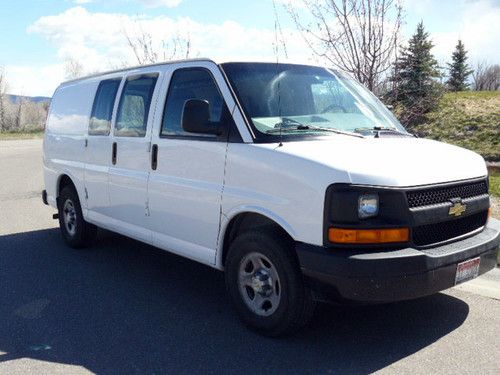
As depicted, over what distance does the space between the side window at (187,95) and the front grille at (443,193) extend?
1661 millimetres

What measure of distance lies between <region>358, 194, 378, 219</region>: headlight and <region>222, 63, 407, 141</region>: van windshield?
891 millimetres

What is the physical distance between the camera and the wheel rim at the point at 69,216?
7074 millimetres

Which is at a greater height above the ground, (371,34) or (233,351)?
(371,34)

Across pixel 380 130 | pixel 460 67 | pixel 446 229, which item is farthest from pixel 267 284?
pixel 460 67

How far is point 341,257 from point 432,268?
629 millimetres

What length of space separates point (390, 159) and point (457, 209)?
2.11ft

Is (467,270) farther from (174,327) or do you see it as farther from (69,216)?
(69,216)

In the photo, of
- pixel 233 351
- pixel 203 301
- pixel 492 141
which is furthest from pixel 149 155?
pixel 492 141

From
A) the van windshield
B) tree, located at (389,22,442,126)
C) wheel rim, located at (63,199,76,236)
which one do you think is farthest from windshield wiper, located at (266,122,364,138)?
tree, located at (389,22,442,126)

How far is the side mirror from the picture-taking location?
4.33 meters

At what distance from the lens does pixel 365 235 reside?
3.57 meters

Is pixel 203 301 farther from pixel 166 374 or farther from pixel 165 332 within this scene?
pixel 166 374

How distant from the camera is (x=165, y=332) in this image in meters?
4.32

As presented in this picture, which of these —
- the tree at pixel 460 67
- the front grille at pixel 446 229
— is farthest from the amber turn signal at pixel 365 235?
the tree at pixel 460 67
